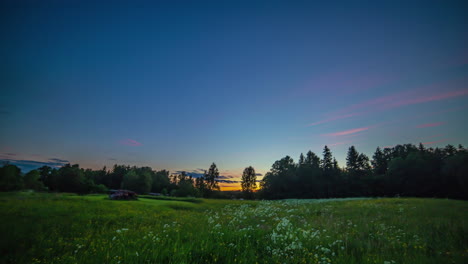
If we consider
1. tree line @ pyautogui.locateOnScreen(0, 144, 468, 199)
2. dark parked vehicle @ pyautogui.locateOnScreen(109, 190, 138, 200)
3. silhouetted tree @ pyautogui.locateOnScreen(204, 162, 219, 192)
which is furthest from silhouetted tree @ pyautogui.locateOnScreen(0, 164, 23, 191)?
silhouetted tree @ pyautogui.locateOnScreen(204, 162, 219, 192)

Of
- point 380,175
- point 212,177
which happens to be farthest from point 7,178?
point 380,175

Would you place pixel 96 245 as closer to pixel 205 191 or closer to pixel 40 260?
pixel 40 260

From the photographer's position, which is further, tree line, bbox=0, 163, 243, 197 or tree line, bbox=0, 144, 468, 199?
tree line, bbox=0, 144, 468, 199

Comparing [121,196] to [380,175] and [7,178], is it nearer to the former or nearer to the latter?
[7,178]

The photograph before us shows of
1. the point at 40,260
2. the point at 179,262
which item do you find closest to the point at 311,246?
the point at 179,262

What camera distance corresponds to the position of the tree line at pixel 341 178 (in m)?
47.1

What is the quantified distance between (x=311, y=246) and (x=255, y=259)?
73.9 inches

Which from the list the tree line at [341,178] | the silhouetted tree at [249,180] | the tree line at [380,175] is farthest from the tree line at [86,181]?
the tree line at [380,175]

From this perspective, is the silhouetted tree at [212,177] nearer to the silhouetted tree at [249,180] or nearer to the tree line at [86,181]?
the tree line at [86,181]

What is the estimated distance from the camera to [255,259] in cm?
403

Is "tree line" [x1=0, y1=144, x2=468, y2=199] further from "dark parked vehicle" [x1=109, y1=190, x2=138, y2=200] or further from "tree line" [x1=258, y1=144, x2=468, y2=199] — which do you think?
"dark parked vehicle" [x1=109, y1=190, x2=138, y2=200]

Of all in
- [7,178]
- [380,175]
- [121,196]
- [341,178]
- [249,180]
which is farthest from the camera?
[249,180]

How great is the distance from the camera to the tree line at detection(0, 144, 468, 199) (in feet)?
155

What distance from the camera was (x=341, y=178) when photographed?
69000 mm
